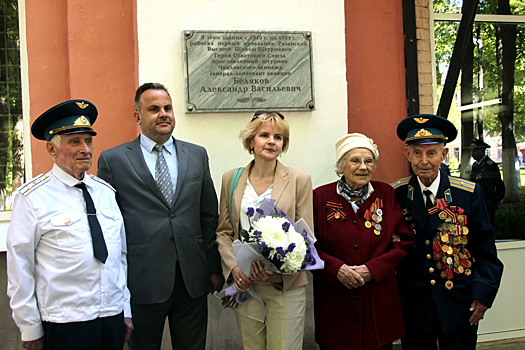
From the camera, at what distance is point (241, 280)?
8.76ft

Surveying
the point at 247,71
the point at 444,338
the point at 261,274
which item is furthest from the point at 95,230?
the point at 444,338

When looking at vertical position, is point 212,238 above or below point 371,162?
below

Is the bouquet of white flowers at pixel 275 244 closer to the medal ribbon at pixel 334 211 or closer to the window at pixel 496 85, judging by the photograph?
the medal ribbon at pixel 334 211

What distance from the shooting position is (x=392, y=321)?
2.80 m

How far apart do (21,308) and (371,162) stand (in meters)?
2.11

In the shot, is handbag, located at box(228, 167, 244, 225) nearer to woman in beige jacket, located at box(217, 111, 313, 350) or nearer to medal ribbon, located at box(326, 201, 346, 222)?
woman in beige jacket, located at box(217, 111, 313, 350)

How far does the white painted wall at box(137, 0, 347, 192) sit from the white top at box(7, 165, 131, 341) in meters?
1.40

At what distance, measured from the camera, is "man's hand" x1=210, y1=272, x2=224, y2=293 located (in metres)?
2.92

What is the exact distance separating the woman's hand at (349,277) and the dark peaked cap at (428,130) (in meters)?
0.91

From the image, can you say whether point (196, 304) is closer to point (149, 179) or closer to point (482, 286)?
point (149, 179)

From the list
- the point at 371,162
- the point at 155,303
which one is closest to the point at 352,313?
the point at 371,162

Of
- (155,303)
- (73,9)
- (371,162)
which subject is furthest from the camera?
(73,9)

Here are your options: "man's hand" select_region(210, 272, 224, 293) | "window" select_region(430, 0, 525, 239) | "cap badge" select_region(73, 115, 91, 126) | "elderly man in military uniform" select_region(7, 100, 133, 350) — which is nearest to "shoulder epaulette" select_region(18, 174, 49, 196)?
"elderly man in military uniform" select_region(7, 100, 133, 350)

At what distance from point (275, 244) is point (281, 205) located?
1.27ft
